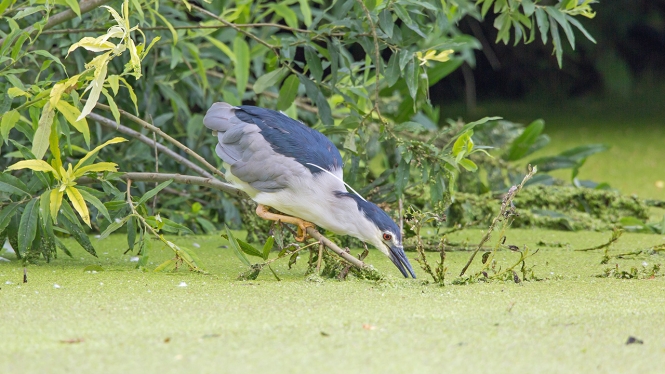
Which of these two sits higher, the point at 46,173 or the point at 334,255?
the point at 46,173

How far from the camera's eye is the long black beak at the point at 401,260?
2414mm

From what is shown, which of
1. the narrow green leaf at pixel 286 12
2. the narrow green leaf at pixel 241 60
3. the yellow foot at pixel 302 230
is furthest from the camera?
the narrow green leaf at pixel 286 12

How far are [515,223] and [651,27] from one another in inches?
179

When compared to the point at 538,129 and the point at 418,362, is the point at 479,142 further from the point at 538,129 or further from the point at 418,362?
the point at 418,362

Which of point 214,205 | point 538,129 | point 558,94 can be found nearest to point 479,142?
point 538,129

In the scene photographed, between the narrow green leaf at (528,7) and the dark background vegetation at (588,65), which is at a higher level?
the narrow green leaf at (528,7)

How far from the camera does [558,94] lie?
7.74 metres

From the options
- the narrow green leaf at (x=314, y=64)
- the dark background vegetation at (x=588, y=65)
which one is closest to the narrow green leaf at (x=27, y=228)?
the narrow green leaf at (x=314, y=64)

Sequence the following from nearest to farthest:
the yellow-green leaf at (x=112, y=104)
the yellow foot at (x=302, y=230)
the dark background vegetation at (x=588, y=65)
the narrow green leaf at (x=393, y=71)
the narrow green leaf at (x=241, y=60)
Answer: the yellow-green leaf at (x=112, y=104)
the yellow foot at (x=302, y=230)
the narrow green leaf at (x=393, y=71)
the narrow green leaf at (x=241, y=60)
the dark background vegetation at (x=588, y=65)

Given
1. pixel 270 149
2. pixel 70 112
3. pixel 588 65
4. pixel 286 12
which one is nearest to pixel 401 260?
pixel 270 149

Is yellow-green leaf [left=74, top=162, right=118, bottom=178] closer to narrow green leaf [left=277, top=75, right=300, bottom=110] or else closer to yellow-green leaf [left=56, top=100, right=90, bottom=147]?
yellow-green leaf [left=56, top=100, right=90, bottom=147]

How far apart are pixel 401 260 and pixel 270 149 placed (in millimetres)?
527

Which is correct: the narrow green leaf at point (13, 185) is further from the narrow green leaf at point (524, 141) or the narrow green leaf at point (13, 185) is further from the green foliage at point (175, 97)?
the narrow green leaf at point (524, 141)

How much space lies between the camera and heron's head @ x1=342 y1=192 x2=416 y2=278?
239cm
